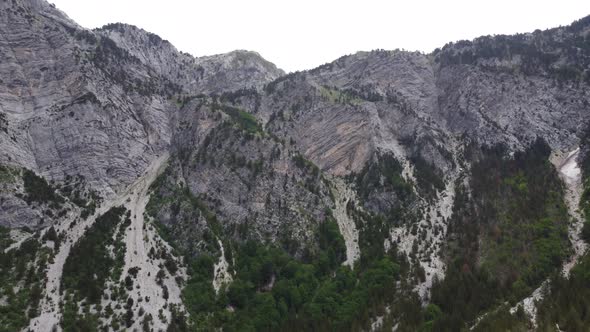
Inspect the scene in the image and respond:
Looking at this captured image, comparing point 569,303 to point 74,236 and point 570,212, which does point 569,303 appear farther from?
point 74,236

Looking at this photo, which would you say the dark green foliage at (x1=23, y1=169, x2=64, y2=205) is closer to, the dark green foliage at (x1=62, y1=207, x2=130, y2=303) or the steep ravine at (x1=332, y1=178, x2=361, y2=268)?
the dark green foliage at (x1=62, y1=207, x2=130, y2=303)

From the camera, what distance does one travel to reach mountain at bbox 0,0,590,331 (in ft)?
340

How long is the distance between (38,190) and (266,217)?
71397 mm

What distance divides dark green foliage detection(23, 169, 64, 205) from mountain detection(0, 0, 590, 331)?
0.53 metres

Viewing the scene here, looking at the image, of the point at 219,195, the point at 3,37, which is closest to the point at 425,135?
the point at 219,195

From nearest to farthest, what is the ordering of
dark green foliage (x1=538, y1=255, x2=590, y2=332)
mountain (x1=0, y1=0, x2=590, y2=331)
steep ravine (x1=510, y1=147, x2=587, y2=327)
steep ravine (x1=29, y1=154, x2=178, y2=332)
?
dark green foliage (x1=538, y1=255, x2=590, y2=332), steep ravine (x1=29, y1=154, x2=178, y2=332), steep ravine (x1=510, y1=147, x2=587, y2=327), mountain (x1=0, y1=0, x2=590, y2=331)

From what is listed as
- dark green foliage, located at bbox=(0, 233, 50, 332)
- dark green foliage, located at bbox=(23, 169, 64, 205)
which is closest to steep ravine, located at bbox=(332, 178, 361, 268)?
dark green foliage, located at bbox=(0, 233, 50, 332)

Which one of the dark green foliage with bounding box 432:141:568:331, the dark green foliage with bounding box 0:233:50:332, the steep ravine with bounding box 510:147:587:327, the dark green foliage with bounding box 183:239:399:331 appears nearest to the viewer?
the dark green foliage with bounding box 0:233:50:332

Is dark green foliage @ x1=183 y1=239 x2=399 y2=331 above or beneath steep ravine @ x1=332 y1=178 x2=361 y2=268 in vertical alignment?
beneath

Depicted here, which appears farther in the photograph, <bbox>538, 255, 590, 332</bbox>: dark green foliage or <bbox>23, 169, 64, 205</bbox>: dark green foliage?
<bbox>23, 169, 64, 205</bbox>: dark green foliage

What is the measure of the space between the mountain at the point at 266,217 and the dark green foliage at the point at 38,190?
1.75ft

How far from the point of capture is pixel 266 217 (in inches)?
5773

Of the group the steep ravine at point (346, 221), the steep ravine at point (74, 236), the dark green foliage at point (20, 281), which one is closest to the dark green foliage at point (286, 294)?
the steep ravine at point (346, 221)

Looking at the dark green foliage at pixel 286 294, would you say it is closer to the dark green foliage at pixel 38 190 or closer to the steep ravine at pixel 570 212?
the steep ravine at pixel 570 212
